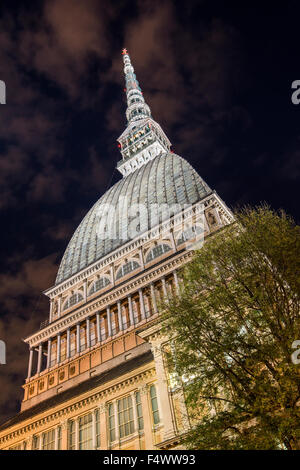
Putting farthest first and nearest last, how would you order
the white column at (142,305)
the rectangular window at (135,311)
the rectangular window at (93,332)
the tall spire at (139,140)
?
the tall spire at (139,140)
the rectangular window at (93,332)
the rectangular window at (135,311)
the white column at (142,305)

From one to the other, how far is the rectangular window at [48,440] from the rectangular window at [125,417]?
28.3 feet

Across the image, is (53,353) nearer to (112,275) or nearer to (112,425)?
(112,275)

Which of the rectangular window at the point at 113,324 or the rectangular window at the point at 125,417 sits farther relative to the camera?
the rectangular window at the point at 113,324

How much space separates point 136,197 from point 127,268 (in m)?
17.1

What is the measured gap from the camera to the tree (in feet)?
54.1

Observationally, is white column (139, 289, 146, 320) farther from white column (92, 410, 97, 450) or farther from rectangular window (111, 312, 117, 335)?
white column (92, 410, 97, 450)

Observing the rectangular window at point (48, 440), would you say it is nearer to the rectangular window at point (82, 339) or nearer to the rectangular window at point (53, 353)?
the rectangular window at point (82, 339)

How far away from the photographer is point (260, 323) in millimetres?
20203

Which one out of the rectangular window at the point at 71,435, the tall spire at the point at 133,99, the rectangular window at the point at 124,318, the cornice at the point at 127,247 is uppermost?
the tall spire at the point at 133,99

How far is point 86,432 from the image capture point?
35.2 metres

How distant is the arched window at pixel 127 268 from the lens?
189ft

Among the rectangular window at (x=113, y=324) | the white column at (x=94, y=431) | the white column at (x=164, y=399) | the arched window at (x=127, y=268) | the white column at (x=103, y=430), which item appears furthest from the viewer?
the arched window at (x=127, y=268)

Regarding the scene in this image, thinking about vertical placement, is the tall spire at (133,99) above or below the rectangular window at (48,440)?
above

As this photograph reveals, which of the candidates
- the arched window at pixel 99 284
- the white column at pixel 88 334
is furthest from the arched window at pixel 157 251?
the white column at pixel 88 334
